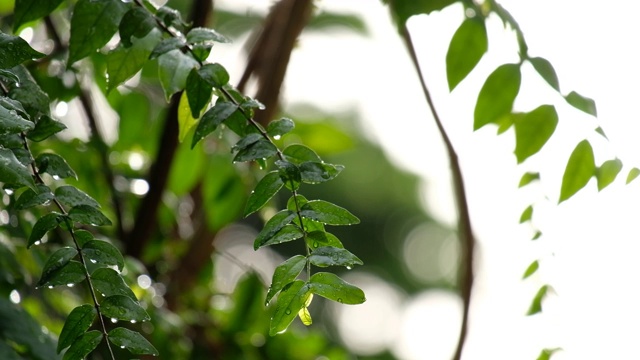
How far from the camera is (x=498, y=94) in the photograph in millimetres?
617

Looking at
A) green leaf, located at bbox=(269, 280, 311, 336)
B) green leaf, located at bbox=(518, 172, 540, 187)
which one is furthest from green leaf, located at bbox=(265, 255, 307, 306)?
green leaf, located at bbox=(518, 172, 540, 187)

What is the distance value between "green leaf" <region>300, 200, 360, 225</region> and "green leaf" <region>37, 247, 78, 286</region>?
15 centimetres

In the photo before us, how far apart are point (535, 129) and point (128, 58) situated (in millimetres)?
314

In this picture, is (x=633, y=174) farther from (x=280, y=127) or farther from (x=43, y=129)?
(x=43, y=129)

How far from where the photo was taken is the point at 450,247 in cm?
706

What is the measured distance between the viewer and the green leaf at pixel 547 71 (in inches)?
23.8

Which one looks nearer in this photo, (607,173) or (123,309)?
(123,309)

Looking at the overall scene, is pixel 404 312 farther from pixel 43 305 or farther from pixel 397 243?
pixel 43 305

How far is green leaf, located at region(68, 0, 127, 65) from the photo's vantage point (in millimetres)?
530

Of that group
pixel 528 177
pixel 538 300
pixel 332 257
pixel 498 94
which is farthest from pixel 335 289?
pixel 538 300

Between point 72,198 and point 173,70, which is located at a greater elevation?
point 173,70

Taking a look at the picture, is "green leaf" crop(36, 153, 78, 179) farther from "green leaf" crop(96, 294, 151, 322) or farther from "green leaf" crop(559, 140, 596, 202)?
"green leaf" crop(559, 140, 596, 202)

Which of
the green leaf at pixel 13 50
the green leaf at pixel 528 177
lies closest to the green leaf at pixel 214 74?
the green leaf at pixel 13 50

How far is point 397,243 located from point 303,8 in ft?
18.4
